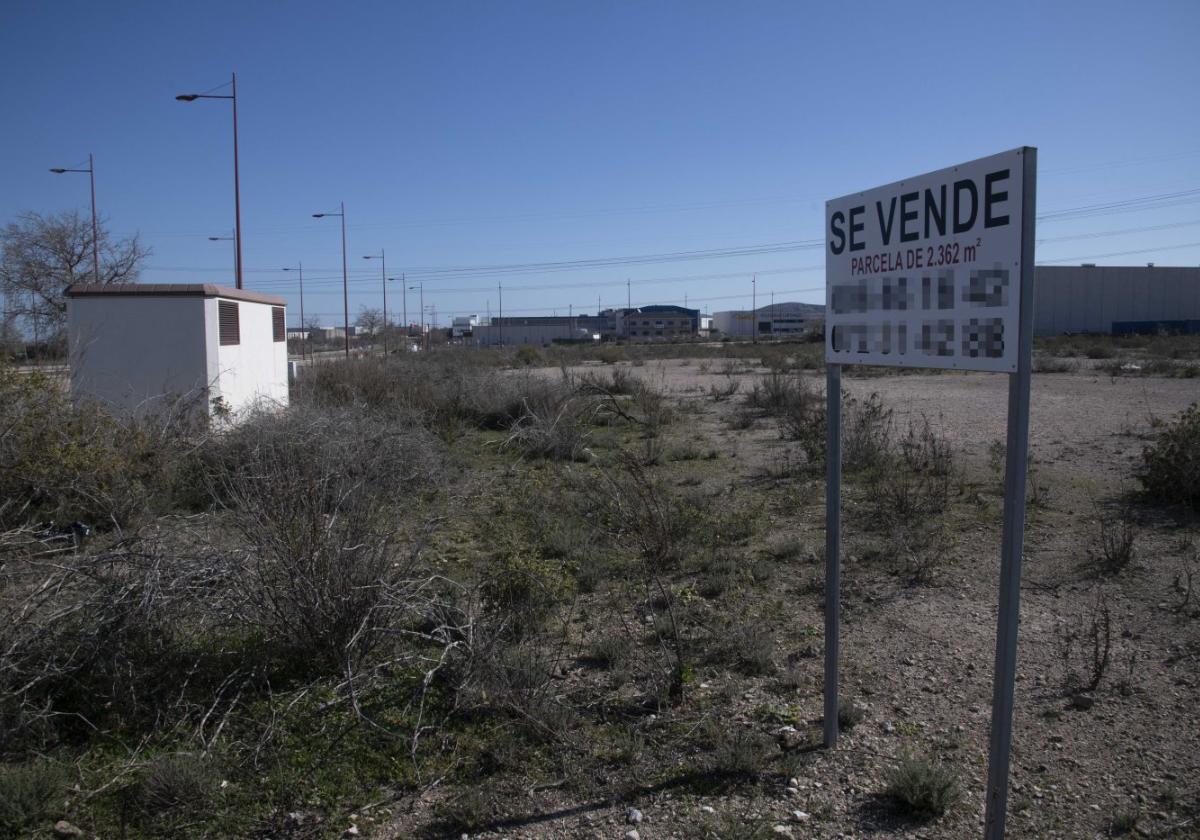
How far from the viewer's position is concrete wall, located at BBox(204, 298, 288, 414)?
1191 cm

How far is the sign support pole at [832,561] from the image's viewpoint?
3979 mm

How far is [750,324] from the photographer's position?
9462cm

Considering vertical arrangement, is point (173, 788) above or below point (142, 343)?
below

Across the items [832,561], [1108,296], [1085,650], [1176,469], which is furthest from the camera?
[1108,296]

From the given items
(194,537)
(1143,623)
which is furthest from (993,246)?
(194,537)

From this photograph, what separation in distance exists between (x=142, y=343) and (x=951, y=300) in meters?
11.2

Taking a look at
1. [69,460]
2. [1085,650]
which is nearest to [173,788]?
[1085,650]

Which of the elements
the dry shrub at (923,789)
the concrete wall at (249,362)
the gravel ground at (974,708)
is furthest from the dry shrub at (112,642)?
the concrete wall at (249,362)

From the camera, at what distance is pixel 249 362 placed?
13391 millimetres

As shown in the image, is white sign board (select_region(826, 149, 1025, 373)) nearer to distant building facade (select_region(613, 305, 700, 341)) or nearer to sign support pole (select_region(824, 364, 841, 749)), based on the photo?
sign support pole (select_region(824, 364, 841, 749))

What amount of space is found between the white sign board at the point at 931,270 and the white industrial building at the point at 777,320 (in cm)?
Result: 7791

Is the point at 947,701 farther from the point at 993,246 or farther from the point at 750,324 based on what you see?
the point at 750,324

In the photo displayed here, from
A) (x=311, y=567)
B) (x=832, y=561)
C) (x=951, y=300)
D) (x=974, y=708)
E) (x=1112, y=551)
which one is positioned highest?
(x=951, y=300)

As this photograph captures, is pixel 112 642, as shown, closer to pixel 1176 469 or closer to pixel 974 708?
pixel 974 708
